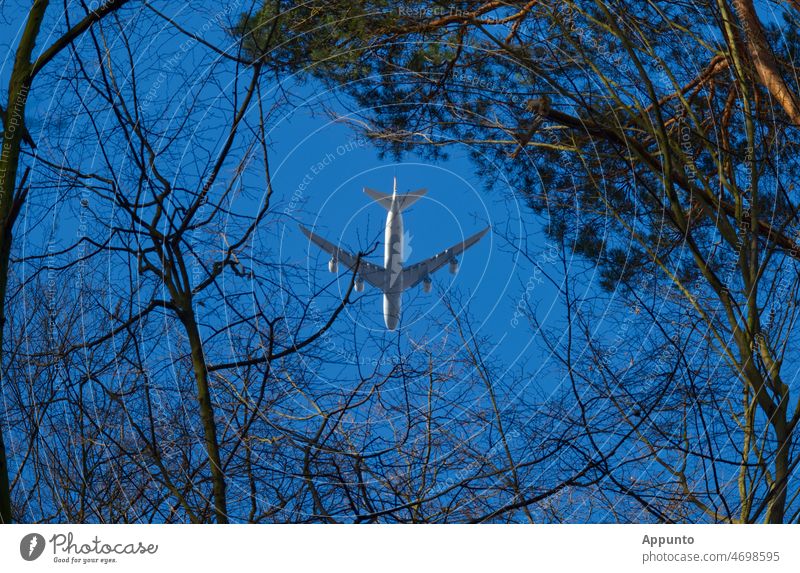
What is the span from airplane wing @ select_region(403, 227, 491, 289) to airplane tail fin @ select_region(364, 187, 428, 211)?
419mm

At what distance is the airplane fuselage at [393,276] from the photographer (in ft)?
18.7

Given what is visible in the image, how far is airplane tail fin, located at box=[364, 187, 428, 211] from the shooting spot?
19.6ft

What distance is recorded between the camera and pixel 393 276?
596 centimetres

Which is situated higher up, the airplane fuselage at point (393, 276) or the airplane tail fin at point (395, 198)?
the airplane tail fin at point (395, 198)

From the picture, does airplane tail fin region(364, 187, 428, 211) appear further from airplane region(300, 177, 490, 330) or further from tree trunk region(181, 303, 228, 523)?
tree trunk region(181, 303, 228, 523)

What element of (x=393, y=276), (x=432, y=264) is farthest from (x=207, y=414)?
(x=432, y=264)

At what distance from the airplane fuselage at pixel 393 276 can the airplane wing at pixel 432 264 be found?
64 mm

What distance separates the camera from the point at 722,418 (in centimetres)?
615

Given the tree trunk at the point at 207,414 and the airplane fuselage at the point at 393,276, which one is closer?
the airplane fuselage at the point at 393,276

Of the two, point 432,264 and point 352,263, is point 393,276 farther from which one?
point 352,263

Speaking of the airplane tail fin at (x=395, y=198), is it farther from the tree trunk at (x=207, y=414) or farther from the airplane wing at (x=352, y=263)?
the tree trunk at (x=207, y=414)

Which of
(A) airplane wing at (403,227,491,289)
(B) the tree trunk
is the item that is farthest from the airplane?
(B) the tree trunk

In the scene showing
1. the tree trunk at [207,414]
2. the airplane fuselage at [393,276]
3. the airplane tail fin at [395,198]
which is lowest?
the tree trunk at [207,414]

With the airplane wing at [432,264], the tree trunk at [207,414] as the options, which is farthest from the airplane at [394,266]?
the tree trunk at [207,414]
